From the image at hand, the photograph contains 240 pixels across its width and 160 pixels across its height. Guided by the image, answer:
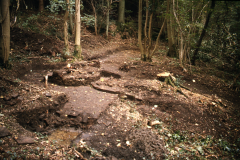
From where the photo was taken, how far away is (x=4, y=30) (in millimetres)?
5293

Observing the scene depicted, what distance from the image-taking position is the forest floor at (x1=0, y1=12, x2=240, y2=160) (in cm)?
341

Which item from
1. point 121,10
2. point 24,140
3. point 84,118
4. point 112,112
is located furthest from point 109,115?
point 121,10

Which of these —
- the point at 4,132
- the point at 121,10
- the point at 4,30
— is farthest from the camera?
the point at 121,10

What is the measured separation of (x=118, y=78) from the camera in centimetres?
720

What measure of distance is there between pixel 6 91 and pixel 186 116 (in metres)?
5.40

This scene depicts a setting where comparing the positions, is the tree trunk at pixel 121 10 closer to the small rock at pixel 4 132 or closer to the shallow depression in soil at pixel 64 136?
the shallow depression in soil at pixel 64 136

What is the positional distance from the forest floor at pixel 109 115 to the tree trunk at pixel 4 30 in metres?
0.54

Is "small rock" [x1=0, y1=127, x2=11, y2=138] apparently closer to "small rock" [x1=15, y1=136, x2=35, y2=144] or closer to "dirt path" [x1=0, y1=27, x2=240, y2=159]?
"dirt path" [x1=0, y1=27, x2=240, y2=159]

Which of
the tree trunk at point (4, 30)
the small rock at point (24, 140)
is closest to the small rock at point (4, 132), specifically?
the small rock at point (24, 140)

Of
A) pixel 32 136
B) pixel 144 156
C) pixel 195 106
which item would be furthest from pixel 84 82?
pixel 195 106

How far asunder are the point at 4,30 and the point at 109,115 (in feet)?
15.4

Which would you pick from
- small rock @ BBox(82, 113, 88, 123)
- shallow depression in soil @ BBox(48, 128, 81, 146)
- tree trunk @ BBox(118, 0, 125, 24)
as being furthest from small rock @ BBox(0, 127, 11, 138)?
tree trunk @ BBox(118, 0, 125, 24)

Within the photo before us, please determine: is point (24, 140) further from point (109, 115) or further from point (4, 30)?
point (4, 30)

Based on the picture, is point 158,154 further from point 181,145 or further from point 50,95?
point 50,95
